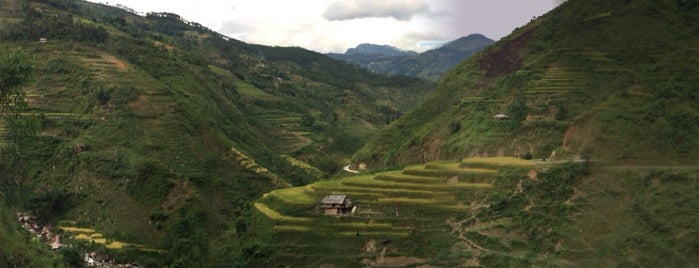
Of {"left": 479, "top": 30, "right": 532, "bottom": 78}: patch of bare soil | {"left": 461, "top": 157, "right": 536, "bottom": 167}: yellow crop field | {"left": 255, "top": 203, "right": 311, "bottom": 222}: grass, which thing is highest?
{"left": 479, "top": 30, "right": 532, "bottom": 78}: patch of bare soil

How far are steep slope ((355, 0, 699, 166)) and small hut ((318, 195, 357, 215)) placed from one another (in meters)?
16.1

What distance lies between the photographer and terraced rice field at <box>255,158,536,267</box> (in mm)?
41344

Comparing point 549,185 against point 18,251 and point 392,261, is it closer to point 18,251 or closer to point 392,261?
point 392,261

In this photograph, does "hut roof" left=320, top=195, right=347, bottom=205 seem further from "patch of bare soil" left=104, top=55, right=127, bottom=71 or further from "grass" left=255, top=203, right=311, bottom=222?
"patch of bare soil" left=104, top=55, right=127, bottom=71

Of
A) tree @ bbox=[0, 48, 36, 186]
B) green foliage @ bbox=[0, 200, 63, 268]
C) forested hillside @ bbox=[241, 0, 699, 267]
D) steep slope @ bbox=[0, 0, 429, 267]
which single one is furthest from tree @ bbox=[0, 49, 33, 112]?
forested hillside @ bbox=[241, 0, 699, 267]

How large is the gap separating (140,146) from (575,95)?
45.1 m

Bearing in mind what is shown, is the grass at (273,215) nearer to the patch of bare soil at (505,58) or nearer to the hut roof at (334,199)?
the hut roof at (334,199)

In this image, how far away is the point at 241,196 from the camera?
6228 cm

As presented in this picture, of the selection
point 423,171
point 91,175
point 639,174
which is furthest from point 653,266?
point 91,175

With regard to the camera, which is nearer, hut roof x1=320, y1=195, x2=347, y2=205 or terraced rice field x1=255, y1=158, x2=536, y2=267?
terraced rice field x1=255, y1=158, x2=536, y2=267

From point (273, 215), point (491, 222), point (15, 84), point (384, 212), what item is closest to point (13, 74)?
point (15, 84)

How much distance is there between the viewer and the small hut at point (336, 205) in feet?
147

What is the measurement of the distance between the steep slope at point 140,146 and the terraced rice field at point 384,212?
6002 mm

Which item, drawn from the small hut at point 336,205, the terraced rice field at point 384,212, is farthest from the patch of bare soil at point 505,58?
the small hut at point 336,205
